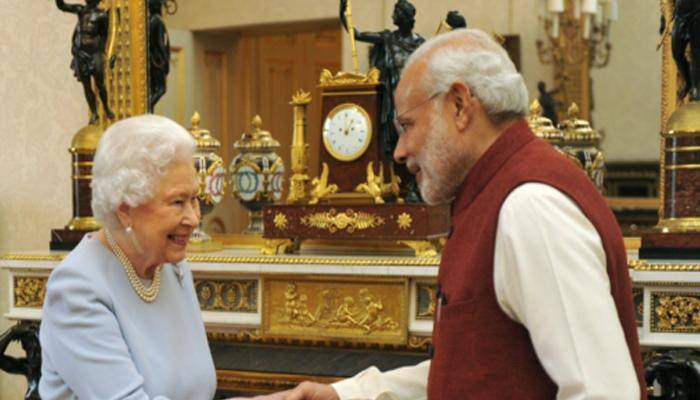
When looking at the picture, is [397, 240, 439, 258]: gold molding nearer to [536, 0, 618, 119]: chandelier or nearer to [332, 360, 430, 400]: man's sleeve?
[536, 0, 618, 119]: chandelier

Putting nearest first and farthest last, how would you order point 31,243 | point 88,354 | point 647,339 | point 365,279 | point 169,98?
1. point 88,354
2. point 647,339
3. point 365,279
4. point 169,98
5. point 31,243

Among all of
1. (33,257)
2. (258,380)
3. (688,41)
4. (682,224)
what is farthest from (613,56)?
(33,257)

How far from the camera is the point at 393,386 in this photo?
2.41m

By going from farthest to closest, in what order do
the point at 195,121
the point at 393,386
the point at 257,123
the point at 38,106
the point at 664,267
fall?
the point at 38,106 < the point at 257,123 < the point at 195,121 < the point at 664,267 < the point at 393,386

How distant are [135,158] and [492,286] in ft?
2.93

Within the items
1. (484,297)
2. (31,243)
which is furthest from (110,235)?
(31,243)

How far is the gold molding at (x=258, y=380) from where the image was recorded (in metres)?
4.11

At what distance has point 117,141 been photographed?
237cm

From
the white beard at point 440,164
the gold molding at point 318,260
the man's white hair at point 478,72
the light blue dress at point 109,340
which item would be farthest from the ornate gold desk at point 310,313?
the man's white hair at point 478,72

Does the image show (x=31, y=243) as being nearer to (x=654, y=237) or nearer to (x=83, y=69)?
(x=83, y=69)

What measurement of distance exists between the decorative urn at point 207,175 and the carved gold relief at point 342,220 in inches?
26.9

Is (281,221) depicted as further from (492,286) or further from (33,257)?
(492,286)

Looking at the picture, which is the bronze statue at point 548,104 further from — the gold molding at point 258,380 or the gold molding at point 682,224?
the gold molding at point 258,380

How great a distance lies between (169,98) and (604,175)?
84.6 inches
